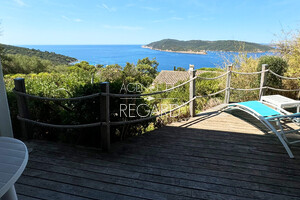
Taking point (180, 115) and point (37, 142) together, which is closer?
point (37, 142)

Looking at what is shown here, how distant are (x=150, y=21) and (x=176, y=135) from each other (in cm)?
7793

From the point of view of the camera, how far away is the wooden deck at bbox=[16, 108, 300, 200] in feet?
6.13

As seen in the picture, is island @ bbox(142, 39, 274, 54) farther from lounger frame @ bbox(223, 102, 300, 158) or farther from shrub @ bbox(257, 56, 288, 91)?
lounger frame @ bbox(223, 102, 300, 158)

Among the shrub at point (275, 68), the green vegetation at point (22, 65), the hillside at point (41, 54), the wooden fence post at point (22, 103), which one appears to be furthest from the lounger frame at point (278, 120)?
the hillside at point (41, 54)

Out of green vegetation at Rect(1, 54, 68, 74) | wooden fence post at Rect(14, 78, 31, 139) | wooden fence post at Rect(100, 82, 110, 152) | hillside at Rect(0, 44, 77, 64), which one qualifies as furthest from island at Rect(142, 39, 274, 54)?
hillside at Rect(0, 44, 77, 64)

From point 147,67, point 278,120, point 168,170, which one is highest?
point 278,120

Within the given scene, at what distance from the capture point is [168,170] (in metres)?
2.25

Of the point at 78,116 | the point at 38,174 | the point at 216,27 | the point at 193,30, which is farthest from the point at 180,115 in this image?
the point at 193,30

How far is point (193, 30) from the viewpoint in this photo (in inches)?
2539

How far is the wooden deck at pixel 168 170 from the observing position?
Result: 6.13ft

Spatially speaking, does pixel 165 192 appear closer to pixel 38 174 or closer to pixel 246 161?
pixel 246 161

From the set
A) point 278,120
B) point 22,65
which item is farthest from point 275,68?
point 22,65

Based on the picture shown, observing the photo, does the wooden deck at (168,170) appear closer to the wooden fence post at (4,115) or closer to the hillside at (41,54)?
the wooden fence post at (4,115)

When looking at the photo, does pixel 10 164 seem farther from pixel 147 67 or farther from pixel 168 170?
pixel 147 67
